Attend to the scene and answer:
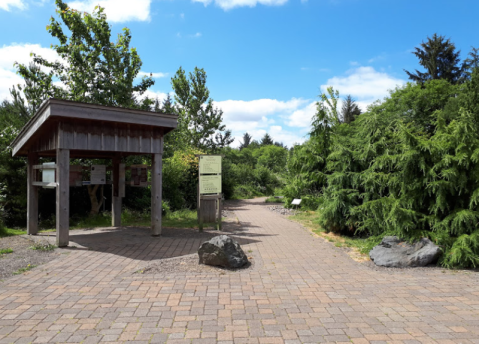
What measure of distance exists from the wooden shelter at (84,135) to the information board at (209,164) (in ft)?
5.16

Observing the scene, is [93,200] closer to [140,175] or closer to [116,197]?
[116,197]

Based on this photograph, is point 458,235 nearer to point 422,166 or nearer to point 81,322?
point 422,166

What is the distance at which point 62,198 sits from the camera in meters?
7.32

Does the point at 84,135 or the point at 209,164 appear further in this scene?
the point at 209,164

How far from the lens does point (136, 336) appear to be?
330cm

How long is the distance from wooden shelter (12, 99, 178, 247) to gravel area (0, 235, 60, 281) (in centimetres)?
61

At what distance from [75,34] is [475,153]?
46.6 feet

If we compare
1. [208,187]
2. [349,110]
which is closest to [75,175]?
[208,187]

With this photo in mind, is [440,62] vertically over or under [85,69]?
over

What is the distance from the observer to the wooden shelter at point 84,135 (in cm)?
712

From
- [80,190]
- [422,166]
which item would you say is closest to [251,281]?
[422,166]

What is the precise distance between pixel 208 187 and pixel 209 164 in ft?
2.31

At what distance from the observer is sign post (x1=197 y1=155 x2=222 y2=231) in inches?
383

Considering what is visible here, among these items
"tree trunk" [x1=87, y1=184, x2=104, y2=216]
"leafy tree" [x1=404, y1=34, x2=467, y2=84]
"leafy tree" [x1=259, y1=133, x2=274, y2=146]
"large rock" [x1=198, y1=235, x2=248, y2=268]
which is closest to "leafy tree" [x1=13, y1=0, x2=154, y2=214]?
"tree trunk" [x1=87, y1=184, x2=104, y2=216]
